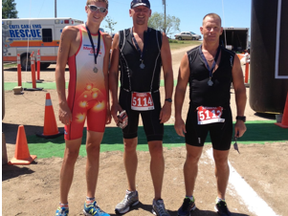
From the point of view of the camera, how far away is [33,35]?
17469 millimetres

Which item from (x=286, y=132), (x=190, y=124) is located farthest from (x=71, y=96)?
(x=286, y=132)

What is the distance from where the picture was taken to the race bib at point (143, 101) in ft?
9.60

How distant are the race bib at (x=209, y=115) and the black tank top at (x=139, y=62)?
550mm

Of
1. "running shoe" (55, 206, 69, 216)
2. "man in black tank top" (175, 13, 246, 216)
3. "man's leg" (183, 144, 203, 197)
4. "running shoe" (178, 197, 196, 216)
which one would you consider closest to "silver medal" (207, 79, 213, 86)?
"man in black tank top" (175, 13, 246, 216)

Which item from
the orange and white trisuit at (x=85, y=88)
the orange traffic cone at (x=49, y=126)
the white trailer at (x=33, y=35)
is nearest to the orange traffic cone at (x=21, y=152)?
the orange traffic cone at (x=49, y=126)

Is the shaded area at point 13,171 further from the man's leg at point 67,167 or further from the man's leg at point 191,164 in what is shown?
the man's leg at point 191,164

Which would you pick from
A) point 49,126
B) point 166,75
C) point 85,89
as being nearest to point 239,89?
point 166,75

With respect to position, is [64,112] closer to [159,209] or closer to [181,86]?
[181,86]

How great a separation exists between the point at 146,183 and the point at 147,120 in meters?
1.03

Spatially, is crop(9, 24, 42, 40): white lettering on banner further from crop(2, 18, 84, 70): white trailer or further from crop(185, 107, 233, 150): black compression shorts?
crop(185, 107, 233, 150): black compression shorts

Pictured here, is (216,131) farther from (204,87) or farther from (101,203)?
(101,203)

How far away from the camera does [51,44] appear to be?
57.5ft

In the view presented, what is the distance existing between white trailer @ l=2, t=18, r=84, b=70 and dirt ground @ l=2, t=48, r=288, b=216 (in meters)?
13.6

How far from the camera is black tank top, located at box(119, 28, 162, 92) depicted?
2885mm
